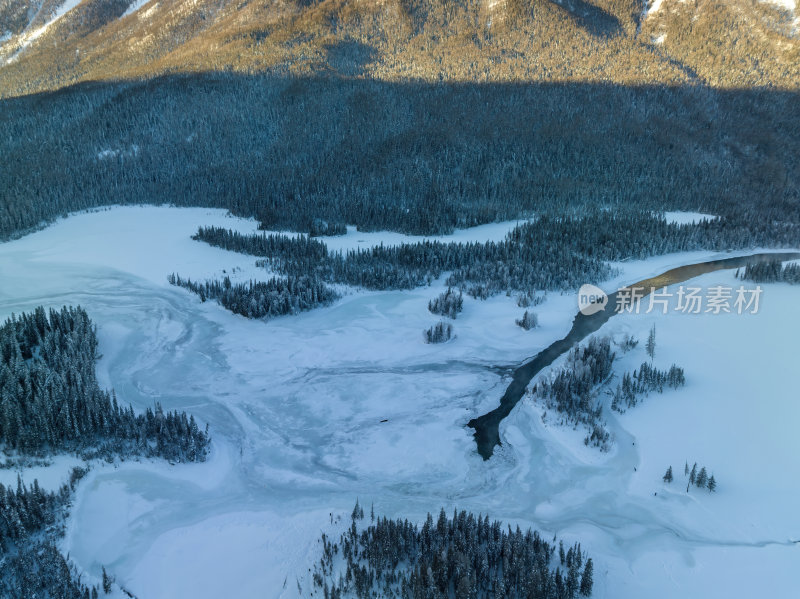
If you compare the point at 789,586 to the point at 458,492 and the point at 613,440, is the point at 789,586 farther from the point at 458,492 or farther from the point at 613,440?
the point at 458,492

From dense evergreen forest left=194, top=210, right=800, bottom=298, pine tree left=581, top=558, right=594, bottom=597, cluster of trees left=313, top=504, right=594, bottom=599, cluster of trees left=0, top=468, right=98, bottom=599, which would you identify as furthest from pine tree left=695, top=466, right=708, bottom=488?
dense evergreen forest left=194, top=210, right=800, bottom=298

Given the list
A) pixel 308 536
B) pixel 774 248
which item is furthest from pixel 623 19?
pixel 308 536

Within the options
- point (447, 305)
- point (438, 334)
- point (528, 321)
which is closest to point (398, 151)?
point (447, 305)

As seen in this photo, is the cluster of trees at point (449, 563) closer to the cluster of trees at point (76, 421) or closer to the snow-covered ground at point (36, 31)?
the cluster of trees at point (76, 421)

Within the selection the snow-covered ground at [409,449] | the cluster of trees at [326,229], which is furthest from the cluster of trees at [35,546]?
the cluster of trees at [326,229]

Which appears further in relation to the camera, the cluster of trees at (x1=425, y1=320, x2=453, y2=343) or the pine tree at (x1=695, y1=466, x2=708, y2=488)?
the cluster of trees at (x1=425, y1=320, x2=453, y2=343)

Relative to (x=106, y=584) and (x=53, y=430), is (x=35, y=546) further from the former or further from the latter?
(x=53, y=430)

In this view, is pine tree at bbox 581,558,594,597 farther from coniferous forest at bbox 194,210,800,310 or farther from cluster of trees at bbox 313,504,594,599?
coniferous forest at bbox 194,210,800,310
